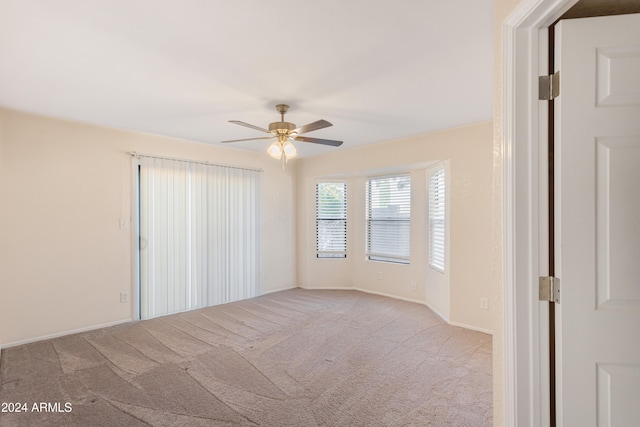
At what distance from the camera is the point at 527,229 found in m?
1.17

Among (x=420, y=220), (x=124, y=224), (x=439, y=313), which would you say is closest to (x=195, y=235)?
(x=124, y=224)

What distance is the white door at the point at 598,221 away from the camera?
3.53 feet

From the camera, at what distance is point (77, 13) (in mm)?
1744

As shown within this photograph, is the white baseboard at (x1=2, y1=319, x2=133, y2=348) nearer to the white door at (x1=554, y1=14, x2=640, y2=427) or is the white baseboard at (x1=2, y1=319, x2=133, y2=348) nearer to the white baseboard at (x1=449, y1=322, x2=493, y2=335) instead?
the white baseboard at (x1=449, y1=322, x2=493, y2=335)

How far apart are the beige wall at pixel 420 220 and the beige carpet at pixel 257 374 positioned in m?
0.63

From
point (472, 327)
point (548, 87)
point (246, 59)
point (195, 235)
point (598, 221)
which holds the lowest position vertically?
point (472, 327)

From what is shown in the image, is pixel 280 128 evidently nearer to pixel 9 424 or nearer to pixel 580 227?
pixel 580 227

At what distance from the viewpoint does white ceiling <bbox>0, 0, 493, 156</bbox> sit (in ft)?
5.72

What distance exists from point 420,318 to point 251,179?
3.42m

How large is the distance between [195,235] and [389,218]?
10.4ft

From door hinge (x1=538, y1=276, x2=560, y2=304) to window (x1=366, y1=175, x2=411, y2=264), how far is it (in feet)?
13.2

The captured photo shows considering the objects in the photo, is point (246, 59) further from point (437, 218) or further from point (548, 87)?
point (437, 218)

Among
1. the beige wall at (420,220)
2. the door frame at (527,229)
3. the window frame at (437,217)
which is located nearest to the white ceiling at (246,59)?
the beige wall at (420,220)

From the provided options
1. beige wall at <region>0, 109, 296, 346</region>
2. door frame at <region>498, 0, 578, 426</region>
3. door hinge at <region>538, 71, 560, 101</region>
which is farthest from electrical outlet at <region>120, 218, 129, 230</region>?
door hinge at <region>538, 71, 560, 101</region>
